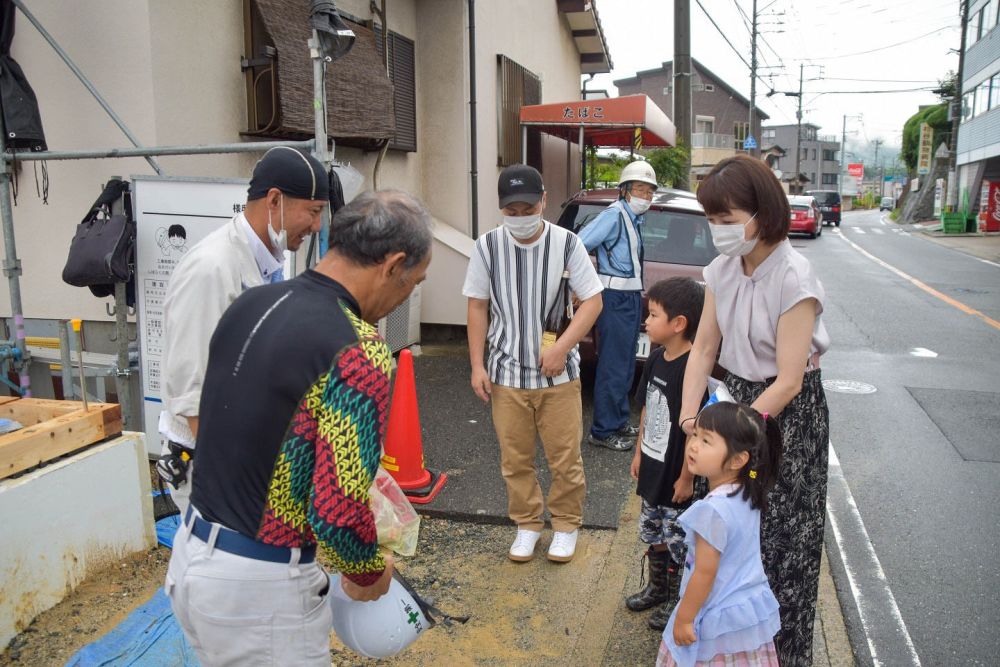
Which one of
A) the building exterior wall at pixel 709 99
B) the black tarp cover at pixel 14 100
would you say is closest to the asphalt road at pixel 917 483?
the black tarp cover at pixel 14 100

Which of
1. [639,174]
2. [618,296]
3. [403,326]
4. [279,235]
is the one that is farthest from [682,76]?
[279,235]

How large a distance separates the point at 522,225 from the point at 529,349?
0.62m

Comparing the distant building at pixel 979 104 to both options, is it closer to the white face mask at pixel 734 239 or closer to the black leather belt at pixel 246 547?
the white face mask at pixel 734 239

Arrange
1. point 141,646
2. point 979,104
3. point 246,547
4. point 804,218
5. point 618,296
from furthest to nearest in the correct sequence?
point 979,104
point 804,218
point 618,296
point 141,646
point 246,547

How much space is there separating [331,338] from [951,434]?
622 cm

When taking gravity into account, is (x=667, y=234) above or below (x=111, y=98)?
below

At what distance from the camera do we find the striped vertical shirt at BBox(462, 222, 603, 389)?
3881 mm

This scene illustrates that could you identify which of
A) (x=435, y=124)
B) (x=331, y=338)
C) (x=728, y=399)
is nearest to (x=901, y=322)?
(x=435, y=124)

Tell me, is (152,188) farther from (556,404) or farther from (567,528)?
(567,528)

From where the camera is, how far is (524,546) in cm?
398

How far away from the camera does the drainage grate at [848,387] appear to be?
25.0ft

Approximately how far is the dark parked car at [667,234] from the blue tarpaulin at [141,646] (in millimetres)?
3885

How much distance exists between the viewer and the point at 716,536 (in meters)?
2.40

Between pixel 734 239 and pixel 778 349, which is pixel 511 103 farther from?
pixel 778 349
